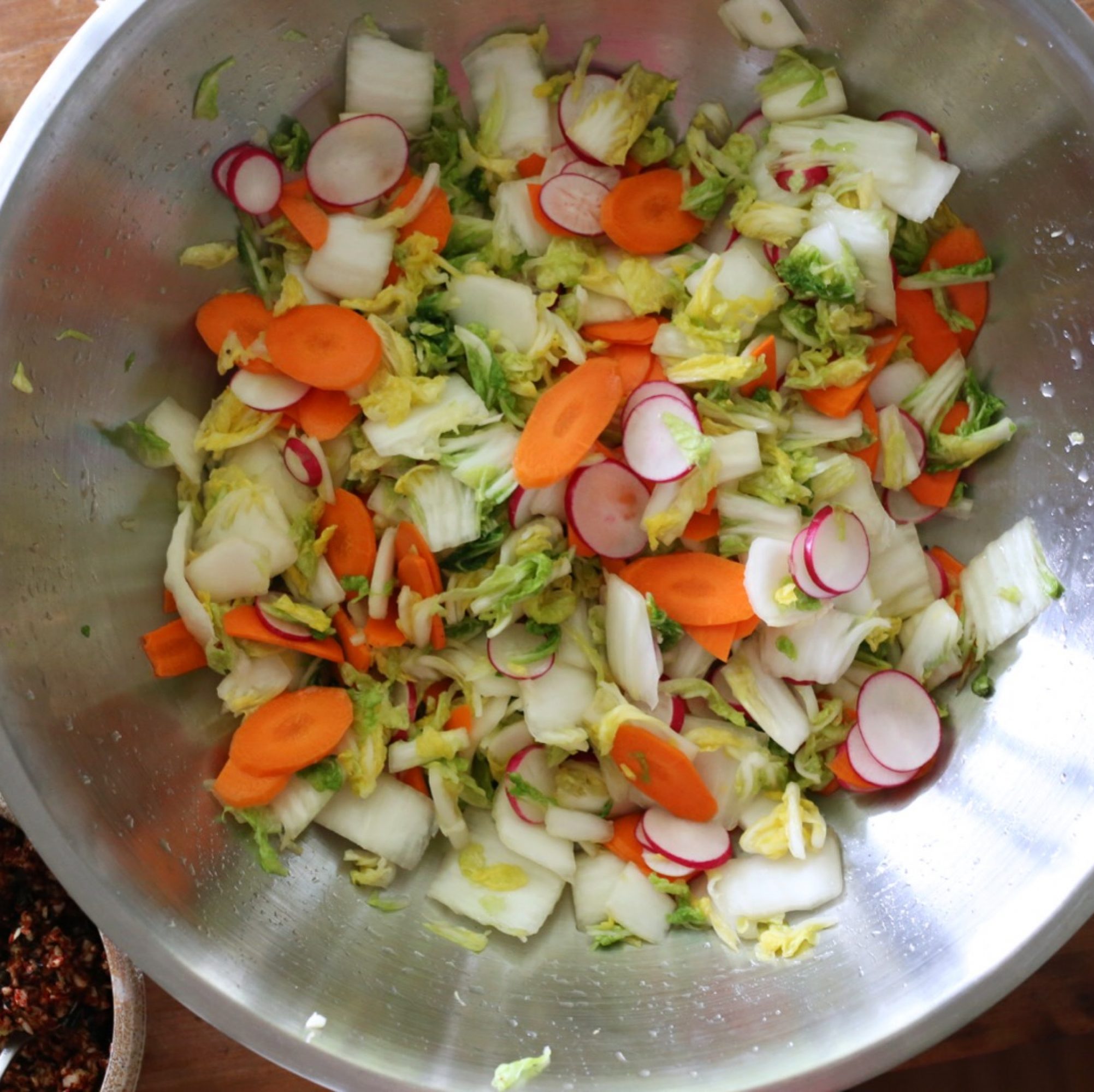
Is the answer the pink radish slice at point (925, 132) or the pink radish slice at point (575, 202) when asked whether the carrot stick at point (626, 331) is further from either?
the pink radish slice at point (925, 132)

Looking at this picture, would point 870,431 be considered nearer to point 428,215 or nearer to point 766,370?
point 766,370

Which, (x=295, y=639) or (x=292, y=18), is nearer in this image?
(x=292, y=18)

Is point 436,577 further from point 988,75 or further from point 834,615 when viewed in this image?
point 988,75

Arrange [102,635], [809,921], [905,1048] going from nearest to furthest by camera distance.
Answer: [905,1048] < [102,635] < [809,921]

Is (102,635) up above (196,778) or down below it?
above

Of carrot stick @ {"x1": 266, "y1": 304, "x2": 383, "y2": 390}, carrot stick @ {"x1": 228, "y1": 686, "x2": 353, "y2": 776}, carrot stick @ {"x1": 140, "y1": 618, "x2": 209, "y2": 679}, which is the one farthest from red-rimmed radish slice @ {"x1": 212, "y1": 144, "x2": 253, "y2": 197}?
carrot stick @ {"x1": 228, "y1": 686, "x2": 353, "y2": 776}

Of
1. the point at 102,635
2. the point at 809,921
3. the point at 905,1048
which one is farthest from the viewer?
the point at 809,921

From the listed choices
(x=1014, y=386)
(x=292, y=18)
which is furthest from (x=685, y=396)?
(x=292, y=18)

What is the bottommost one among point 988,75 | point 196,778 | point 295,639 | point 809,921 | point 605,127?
point 809,921

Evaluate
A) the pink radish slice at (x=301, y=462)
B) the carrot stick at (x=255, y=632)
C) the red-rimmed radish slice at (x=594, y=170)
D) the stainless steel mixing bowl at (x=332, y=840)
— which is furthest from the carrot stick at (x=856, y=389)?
the carrot stick at (x=255, y=632)
